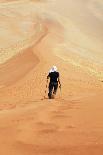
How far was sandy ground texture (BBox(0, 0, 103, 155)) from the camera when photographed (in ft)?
34.9

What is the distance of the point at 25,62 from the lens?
116ft

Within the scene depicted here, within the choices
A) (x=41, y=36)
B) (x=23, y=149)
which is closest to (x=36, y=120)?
(x=23, y=149)

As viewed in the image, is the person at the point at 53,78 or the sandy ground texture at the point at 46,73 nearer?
the sandy ground texture at the point at 46,73

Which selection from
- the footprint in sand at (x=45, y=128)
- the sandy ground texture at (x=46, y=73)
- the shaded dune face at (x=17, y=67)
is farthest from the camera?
the shaded dune face at (x=17, y=67)

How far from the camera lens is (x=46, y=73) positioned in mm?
31047

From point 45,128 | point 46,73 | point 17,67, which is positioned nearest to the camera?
point 45,128

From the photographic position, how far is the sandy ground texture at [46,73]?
10.6 metres

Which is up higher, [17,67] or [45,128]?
[17,67]

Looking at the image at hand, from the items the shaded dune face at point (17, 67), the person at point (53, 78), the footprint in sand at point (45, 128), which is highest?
the shaded dune face at point (17, 67)

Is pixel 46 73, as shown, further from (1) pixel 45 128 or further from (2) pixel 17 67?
(1) pixel 45 128

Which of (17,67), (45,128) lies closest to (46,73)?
(17,67)

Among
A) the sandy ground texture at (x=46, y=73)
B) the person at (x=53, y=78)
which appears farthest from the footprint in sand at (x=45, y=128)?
the person at (x=53, y=78)

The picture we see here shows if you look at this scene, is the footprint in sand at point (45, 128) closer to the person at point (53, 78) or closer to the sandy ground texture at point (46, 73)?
the sandy ground texture at point (46, 73)

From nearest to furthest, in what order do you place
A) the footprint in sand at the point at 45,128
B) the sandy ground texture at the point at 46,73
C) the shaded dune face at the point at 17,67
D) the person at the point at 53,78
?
the sandy ground texture at the point at 46,73 → the footprint in sand at the point at 45,128 → the person at the point at 53,78 → the shaded dune face at the point at 17,67
